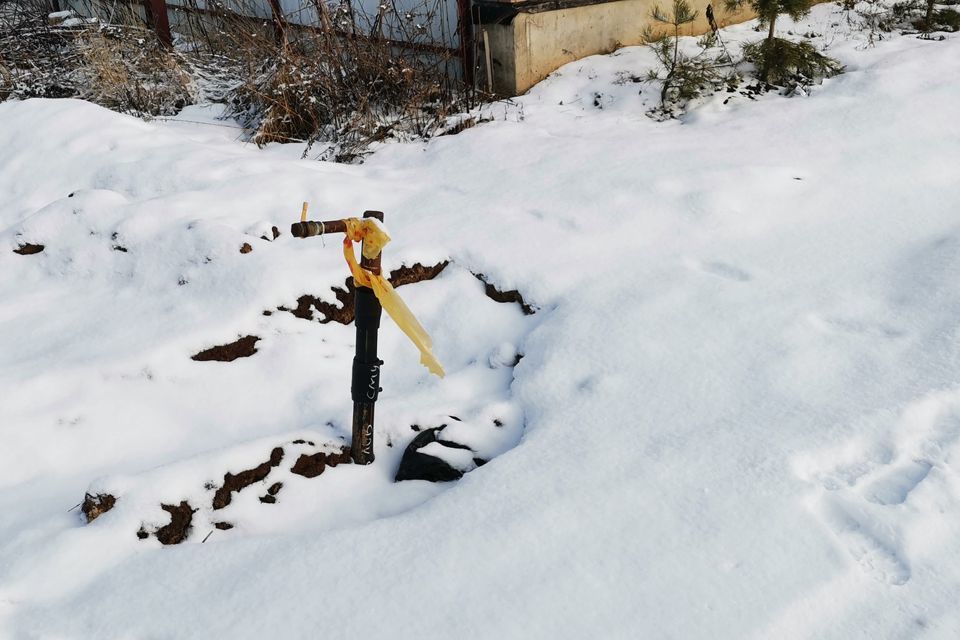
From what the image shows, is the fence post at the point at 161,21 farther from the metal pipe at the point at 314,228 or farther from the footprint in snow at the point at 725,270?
the metal pipe at the point at 314,228

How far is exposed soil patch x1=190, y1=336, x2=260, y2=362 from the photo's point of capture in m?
2.79

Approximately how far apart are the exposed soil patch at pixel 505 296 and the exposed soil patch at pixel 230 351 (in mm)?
923

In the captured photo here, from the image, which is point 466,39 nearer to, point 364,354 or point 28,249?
point 28,249

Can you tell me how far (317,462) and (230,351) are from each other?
0.71 meters

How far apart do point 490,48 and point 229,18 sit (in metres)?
2.41

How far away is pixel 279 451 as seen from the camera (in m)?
2.33

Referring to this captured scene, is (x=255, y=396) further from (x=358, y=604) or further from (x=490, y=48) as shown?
(x=490, y=48)

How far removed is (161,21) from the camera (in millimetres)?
7102

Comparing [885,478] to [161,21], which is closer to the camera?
[885,478]

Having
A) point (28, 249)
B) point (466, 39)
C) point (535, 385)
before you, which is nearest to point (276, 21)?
point (466, 39)

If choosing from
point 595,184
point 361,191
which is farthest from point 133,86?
point 595,184

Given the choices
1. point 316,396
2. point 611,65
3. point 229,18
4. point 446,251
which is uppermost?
point 229,18

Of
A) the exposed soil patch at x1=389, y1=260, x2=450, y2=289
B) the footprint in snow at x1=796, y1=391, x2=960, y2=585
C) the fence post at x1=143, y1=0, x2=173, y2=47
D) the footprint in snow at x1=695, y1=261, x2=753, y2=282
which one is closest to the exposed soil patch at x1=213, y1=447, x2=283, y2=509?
the exposed soil patch at x1=389, y1=260, x2=450, y2=289

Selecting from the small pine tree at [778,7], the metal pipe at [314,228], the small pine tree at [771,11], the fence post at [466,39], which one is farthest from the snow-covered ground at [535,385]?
the fence post at [466,39]
